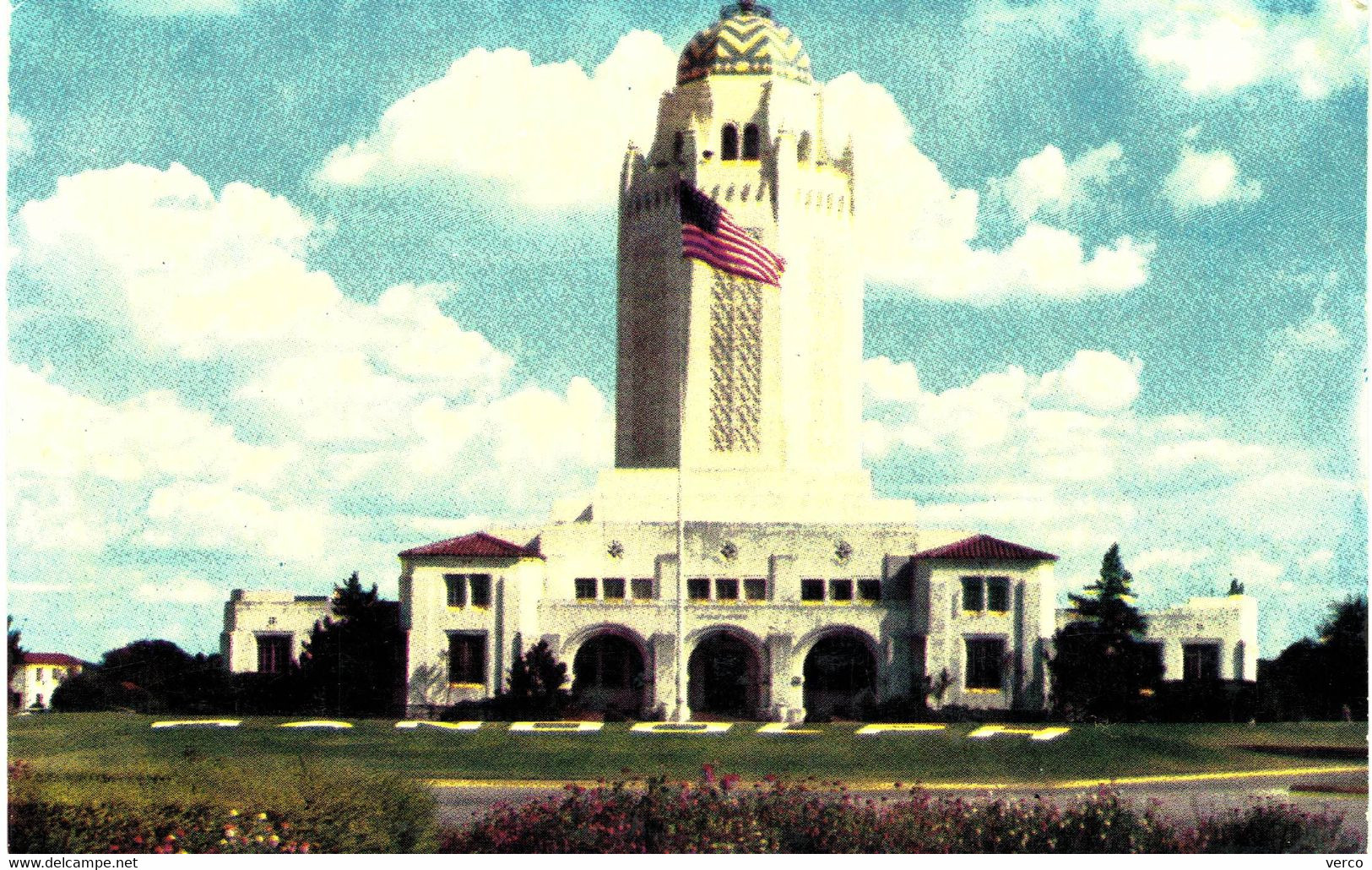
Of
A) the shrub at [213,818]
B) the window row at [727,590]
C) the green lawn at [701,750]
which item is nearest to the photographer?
the shrub at [213,818]

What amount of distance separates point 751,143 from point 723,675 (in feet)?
78.1

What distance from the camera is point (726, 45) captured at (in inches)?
3794

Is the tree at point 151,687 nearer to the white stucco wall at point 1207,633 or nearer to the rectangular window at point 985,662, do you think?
the rectangular window at point 985,662

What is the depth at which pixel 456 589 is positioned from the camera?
3334 inches

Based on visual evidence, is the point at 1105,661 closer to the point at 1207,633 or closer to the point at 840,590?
the point at 1207,633

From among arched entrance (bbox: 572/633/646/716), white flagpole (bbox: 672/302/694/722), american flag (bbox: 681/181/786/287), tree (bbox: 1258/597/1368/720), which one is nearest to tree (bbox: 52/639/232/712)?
arched entrance (bbox: 572/633/646/716)

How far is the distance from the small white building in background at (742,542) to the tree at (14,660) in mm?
8908

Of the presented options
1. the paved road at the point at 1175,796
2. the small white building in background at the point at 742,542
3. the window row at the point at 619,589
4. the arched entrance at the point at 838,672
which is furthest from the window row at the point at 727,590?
the paved road at the point at 1175,796

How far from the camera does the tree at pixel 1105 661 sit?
80750mm

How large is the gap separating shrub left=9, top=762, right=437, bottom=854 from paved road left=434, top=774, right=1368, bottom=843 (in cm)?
409

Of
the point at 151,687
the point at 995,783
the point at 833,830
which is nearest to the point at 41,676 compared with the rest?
the point at 151,687

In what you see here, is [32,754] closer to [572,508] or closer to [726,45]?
[572,508]

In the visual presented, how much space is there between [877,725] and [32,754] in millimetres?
29706

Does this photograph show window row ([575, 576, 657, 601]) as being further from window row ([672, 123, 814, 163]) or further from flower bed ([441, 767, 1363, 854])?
flower bed ([441, 767, 1363, 854])
